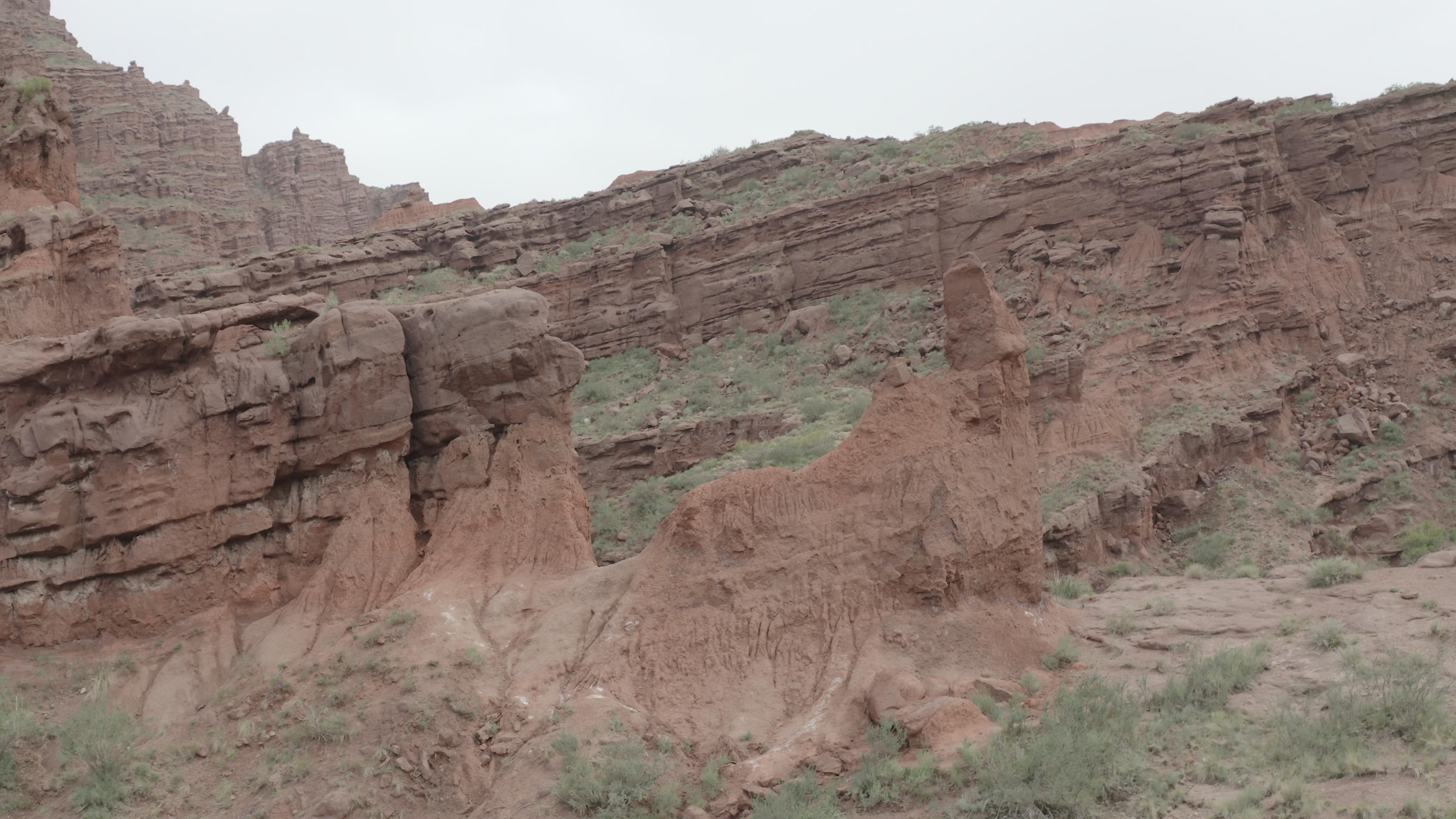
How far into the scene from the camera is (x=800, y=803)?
10305mm

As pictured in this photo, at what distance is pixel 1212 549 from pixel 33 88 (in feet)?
82.4

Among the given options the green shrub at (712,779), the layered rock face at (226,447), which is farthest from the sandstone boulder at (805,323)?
the green shrub at (712,779)

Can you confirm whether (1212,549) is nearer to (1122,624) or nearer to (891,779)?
(1122,624)

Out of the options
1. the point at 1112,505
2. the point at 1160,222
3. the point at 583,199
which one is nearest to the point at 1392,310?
the point at 1160,222

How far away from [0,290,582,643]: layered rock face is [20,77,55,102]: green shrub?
959cm

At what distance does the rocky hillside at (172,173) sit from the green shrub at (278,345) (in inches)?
1334

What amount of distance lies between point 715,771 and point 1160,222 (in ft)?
87.4

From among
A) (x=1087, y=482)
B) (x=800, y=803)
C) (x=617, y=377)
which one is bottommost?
(x=1087, y=482)

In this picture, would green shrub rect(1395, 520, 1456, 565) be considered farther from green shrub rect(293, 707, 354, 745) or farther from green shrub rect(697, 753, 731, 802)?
green shrub rect(293, 707, 354, 745)

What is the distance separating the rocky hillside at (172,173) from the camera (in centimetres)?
5334

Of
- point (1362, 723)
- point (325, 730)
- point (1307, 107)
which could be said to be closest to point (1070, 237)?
point (1307, 107)

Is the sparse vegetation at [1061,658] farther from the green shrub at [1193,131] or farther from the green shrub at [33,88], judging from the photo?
the green shrub at [1193,131]

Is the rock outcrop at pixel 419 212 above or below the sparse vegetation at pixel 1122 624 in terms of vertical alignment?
above

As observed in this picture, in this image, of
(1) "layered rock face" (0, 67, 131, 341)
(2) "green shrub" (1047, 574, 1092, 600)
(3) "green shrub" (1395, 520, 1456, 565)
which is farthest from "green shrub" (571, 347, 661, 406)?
(3) "green shrub" (1395, 520, 1456, 565)
